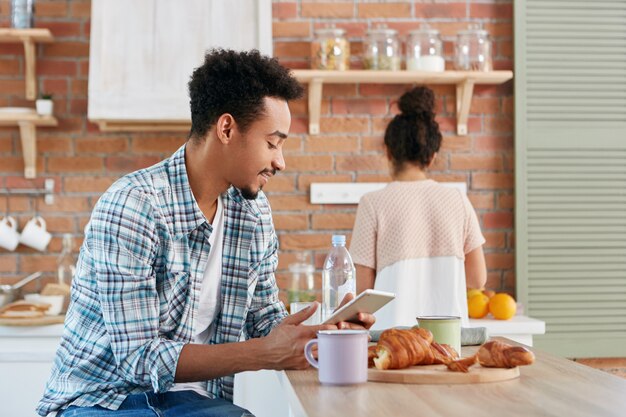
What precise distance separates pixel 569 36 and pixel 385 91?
75 cm

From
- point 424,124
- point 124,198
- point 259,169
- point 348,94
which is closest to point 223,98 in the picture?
point 259,169

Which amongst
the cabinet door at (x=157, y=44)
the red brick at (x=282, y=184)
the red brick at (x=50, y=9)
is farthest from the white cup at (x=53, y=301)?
the red brick at (x=50, y=9)

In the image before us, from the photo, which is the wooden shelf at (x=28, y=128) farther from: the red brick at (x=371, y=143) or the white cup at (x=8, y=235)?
the red brick at (x=371, y=143)

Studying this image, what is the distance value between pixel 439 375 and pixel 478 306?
5.64ft

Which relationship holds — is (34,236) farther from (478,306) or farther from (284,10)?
(478,306)

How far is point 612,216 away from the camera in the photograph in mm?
3459

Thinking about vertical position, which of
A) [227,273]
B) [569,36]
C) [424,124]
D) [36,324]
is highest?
[569,36]

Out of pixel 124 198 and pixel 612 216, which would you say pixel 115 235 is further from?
pixel 612 216

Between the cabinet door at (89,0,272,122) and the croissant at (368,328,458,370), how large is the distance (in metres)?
1.82

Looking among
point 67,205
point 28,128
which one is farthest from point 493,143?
point 28,128

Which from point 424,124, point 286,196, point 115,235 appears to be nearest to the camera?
point 115,235

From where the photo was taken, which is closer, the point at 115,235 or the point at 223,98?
the point at 115,235

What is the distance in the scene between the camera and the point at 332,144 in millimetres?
3441

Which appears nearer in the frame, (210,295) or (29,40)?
(210,295)
